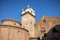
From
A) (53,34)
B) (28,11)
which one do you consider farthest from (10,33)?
(28,11)

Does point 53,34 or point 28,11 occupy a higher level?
point 28,11

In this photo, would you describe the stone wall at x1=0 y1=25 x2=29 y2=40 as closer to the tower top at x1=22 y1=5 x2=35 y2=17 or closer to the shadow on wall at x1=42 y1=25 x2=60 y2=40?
the shadow on wall at x1=42 y1=25 x2=60 y2=40

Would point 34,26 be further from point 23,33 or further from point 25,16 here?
point 23,33

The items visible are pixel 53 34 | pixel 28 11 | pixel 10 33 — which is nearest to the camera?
pixel 10 33

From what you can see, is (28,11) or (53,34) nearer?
(53,34)

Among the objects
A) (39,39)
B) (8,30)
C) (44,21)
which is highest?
(44,21)

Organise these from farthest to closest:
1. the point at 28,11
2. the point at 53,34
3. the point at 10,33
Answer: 1. the point at 28,11
2. the point at 53,34
3. the point at 10,33

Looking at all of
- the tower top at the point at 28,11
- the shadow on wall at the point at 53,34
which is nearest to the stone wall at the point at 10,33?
the shadow on wall at the point at 53,34

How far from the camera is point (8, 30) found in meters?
16.2

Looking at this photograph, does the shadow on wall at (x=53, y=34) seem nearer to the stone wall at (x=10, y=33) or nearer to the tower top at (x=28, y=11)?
the stone wall at (x=10, y=33)

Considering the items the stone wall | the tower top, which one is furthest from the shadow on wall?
the tower top

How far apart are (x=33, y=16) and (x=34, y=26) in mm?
2239

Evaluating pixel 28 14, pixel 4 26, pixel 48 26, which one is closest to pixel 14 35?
pixel 4 26

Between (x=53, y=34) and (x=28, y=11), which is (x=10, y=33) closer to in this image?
(x=53, y=34)
